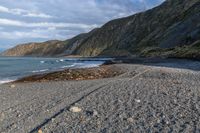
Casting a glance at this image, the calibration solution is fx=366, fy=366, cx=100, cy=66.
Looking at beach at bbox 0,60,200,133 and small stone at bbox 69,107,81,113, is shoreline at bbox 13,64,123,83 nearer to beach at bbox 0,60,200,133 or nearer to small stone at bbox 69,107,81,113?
beach at bbox 0,60,200,133

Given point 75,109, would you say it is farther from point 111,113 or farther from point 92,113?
point 111,113

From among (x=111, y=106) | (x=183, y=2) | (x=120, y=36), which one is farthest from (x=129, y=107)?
(x=120, y=36)

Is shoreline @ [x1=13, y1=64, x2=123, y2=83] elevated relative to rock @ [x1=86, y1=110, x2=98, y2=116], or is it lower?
lower

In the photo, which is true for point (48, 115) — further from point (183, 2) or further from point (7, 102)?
point (183, 2)

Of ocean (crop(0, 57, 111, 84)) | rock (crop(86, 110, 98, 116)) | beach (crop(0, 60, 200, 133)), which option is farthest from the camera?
ocean (crop(0, 57, 111, 84))

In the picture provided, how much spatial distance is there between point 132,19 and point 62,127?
177 m

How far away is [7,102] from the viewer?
18203mm

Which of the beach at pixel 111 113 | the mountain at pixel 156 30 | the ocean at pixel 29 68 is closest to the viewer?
the beach at pixel 111 113

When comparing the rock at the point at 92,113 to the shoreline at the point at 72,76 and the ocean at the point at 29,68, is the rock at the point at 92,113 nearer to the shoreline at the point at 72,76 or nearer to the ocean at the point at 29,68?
the shoreline at the point at 72,76

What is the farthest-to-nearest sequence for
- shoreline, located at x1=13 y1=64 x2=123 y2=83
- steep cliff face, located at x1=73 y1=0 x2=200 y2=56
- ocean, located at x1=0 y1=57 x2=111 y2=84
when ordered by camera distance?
steep cliff face, located at x1=73 y1=0 x2=200 y2=56, ocean, located at x1=0 y1=57 x2=111 y2=84, shoreline, located at x1=13 y1=64 x2=123 y2=83

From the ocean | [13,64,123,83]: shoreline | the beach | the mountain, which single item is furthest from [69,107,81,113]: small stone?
the mountain

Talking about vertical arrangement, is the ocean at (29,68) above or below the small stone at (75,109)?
below

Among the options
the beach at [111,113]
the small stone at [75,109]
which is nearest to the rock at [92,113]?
the beach at [111,113]

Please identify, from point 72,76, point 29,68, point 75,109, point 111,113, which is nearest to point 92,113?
point 111,113
